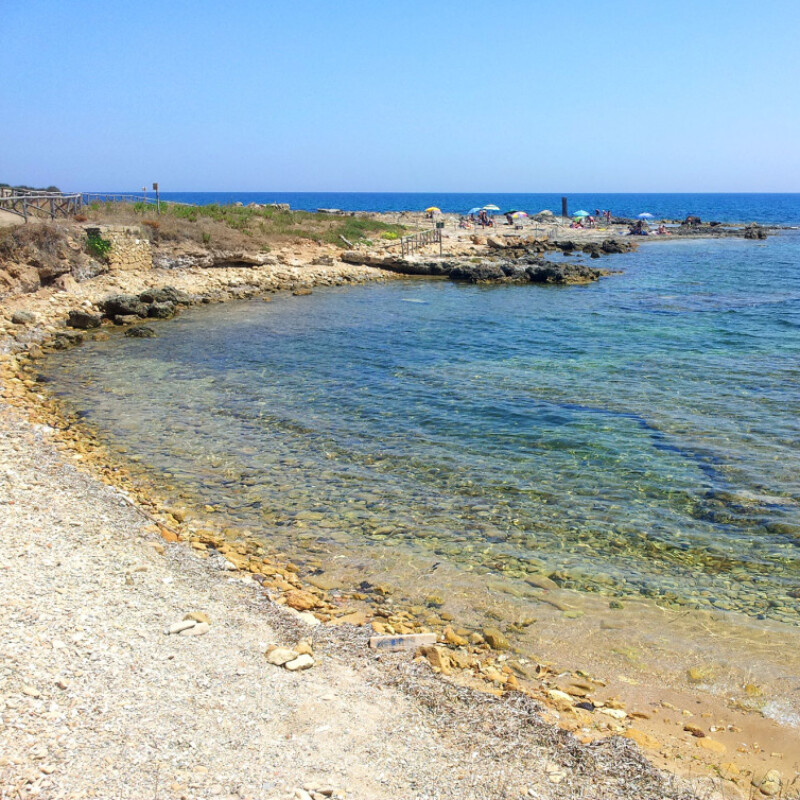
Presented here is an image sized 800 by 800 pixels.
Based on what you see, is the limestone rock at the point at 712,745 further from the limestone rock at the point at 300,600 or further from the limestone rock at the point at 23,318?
the limestone rock at the point at 23,318

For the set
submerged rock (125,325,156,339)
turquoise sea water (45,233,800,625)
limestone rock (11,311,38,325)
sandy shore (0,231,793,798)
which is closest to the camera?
sandy shore (0,231,793,798)

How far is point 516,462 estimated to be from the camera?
500 inches

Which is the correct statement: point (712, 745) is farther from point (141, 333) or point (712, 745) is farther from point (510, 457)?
point (141, 333)

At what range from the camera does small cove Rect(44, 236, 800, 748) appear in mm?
8680

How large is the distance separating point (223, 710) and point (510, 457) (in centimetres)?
817

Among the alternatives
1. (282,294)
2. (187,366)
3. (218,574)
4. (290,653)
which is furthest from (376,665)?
(282,294)

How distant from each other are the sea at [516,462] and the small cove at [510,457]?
47 mm

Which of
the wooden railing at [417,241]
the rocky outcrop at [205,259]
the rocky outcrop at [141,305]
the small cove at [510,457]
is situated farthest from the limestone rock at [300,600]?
the wooden railing at [417,241]

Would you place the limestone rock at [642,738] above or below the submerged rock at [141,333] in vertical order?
below

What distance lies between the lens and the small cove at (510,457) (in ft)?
28.5

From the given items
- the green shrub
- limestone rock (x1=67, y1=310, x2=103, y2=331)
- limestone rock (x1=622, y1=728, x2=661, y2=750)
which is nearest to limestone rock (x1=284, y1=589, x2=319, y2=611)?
limestone rock (x1=622, y1=728, x2=661, y2=750)

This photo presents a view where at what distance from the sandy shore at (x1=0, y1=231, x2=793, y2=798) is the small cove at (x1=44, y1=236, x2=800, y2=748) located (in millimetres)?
1848

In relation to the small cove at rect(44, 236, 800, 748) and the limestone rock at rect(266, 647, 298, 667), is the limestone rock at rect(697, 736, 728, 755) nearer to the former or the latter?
the small cove at rect(44, 236, 800, 748)

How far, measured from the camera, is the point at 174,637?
6.75 m
